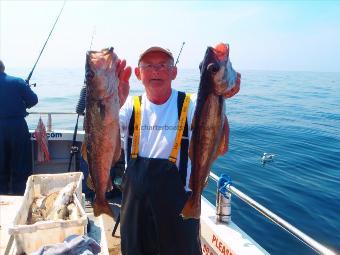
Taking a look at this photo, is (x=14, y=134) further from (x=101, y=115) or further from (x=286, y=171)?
(x=286, y=171)

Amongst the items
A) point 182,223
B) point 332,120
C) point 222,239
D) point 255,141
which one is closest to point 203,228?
point 222,239

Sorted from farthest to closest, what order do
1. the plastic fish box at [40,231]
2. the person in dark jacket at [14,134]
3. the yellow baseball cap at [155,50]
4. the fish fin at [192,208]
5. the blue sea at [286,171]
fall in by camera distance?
the blue sea at [286,171] < the person in dark jacket at [14,134] < the plastic fish box at [40,231] < the yellow baseball cap at [155,50] < the fish fin at [192,208]

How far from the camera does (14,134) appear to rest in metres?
7.12

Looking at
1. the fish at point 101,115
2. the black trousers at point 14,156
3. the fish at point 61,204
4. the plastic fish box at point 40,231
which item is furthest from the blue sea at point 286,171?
the fish at point 101,115

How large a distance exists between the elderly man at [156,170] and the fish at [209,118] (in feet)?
1.14

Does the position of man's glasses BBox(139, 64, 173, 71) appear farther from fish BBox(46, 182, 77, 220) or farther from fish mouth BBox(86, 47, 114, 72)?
fish BBox(46, 182, 77, 220)

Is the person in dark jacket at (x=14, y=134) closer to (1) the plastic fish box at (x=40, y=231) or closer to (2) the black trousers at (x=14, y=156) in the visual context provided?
(2) the black trousers at (x=14, y=156)

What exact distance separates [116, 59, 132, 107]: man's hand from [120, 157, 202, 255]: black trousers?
70 cm

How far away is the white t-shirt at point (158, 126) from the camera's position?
3.37 meters

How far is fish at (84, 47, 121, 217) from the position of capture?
2.65 metres

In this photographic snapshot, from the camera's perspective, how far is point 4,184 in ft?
24.0

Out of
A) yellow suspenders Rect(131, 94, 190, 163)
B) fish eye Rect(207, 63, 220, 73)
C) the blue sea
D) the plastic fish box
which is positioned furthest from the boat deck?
the blue sea

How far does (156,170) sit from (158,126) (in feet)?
1.34

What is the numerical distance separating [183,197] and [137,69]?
1277 millimetres
